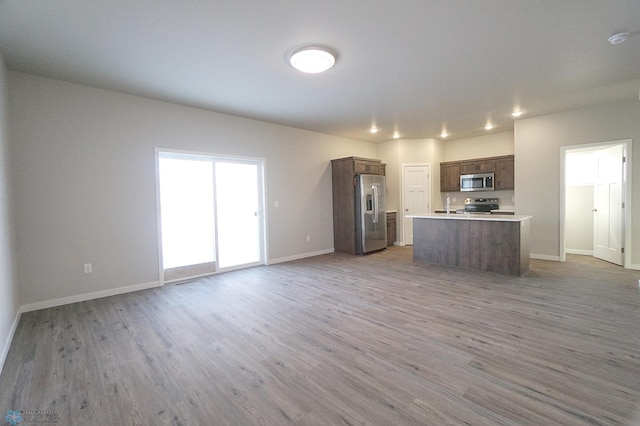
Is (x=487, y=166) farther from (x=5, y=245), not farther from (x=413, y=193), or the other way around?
(x=5, y=245)

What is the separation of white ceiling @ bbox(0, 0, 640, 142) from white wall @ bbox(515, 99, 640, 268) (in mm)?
464

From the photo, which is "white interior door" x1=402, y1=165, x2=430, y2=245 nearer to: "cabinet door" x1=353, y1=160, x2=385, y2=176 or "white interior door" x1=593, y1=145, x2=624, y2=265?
"cabinet door" x1=353, y1=160, x2=385, y2=176

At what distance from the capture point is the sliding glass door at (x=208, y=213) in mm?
4504

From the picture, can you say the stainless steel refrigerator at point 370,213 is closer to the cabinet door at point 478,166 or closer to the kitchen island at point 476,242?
the kitchen island at point 476,242

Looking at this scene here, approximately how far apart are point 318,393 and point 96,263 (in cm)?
367

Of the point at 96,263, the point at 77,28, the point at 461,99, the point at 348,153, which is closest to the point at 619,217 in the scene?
the point at 461,99

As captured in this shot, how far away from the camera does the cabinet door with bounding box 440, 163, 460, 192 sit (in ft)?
24.2

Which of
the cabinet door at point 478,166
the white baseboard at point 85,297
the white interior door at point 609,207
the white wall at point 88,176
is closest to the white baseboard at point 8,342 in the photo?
the white baseboard at point 85,297

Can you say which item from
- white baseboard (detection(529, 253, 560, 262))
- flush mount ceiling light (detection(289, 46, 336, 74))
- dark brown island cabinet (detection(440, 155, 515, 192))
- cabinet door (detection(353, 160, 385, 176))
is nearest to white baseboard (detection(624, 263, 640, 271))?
white baseboard (detection(529, 253, 560, 262))

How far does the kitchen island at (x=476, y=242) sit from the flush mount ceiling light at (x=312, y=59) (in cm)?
354

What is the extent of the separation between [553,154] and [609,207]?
53.0 inches

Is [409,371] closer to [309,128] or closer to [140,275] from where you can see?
[140,275]

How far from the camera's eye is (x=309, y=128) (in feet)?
20.2

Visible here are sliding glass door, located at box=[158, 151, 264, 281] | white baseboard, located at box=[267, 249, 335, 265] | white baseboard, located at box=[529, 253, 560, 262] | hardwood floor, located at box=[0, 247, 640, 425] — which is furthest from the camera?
white baseboard, located at box=[267, 249, 335, 265]
